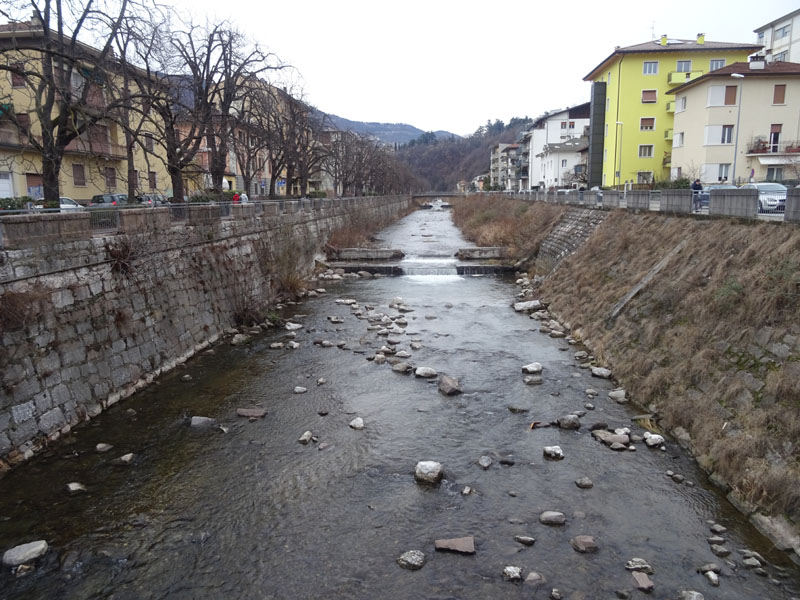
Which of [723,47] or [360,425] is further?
[723,47]

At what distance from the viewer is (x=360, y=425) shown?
32.7 ft

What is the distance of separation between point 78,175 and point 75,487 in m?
34.3

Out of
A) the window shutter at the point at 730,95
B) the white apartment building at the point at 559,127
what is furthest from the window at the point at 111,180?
the white apartment building at the point at 559,127

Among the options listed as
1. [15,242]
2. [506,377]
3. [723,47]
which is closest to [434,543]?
[506,377]

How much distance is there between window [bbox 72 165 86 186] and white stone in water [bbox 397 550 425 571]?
122ft

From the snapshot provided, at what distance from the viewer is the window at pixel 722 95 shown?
35.7m

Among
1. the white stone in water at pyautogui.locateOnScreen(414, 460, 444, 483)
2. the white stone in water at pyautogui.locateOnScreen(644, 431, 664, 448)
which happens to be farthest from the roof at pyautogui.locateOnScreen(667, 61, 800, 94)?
the white stone in water at pyautogui.locateOnScreen(414, 460, 444, 483)

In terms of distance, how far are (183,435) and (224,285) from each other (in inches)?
311

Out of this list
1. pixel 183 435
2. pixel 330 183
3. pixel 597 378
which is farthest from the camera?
pixel 330 183

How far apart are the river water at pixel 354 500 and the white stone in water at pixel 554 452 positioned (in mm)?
121

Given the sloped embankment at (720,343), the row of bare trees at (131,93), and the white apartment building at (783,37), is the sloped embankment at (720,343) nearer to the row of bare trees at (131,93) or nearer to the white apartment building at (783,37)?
the row of bare trees at (131,93)

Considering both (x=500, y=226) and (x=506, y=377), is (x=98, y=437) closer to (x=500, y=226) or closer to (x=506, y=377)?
(x=506, y=377)

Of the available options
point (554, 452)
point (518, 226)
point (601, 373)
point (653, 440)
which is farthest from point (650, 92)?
point (554, 452)

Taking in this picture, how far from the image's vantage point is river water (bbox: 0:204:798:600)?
20.4ft
